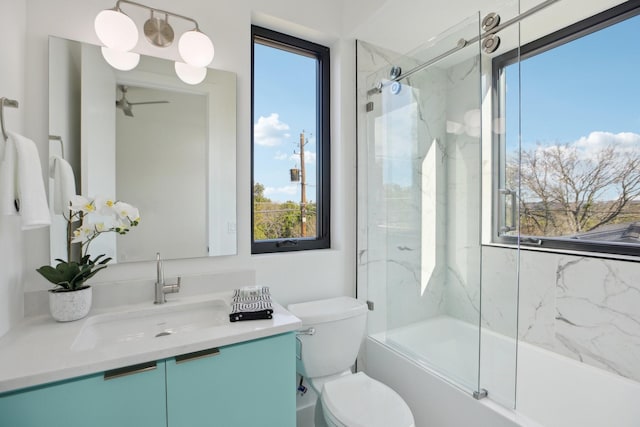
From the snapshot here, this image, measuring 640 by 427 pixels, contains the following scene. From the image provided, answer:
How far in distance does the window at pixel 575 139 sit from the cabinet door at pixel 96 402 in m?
1.75

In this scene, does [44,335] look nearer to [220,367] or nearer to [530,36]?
[220,367]

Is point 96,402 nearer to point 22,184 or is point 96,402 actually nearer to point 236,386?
point 236,386

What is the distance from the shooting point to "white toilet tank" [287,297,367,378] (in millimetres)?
1532

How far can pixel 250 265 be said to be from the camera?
1.69 metres

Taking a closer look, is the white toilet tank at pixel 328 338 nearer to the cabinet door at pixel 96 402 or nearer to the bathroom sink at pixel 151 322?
the bathroom sink at pixel 151 322

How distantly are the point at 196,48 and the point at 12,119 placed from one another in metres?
0.79

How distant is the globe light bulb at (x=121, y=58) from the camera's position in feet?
4.50

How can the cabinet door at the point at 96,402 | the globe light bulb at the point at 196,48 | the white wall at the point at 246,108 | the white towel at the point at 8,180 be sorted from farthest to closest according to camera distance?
the globe light bulb at the point at 196,48, the white wall at the point at 246,108, the white towel at the point at 8,180, the cabinet door at the point at 96,402

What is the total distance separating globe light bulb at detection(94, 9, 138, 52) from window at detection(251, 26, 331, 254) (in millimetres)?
643

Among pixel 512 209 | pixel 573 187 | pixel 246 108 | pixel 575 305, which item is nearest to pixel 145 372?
pixel 246 108

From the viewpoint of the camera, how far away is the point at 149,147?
4.81ft

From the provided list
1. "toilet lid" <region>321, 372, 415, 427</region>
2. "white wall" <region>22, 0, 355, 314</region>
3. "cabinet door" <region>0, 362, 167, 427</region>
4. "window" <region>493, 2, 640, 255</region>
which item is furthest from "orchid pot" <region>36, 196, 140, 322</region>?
"window" <region>493, 2, 640, 255</region>

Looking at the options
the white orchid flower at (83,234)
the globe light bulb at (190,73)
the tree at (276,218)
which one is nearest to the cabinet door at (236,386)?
the white orchid flower at (83,234)

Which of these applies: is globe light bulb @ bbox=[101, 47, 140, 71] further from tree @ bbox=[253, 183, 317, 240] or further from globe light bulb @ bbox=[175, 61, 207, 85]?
tree @ bbox=[253, 183, 317, 240]
